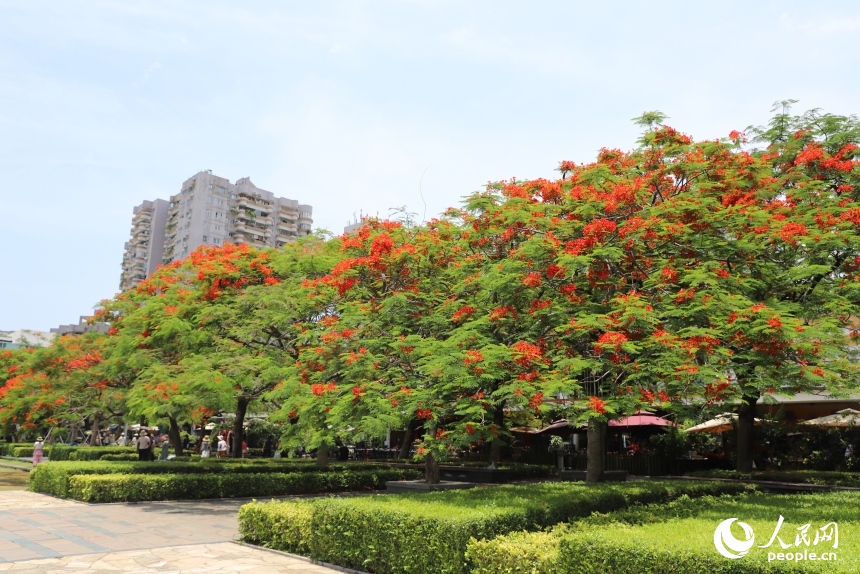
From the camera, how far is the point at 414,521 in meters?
9.22

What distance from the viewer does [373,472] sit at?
73.3ft

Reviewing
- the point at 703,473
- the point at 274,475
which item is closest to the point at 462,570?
the point at 274,475

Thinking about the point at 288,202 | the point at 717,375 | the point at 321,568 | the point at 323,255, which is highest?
the point at 288,202

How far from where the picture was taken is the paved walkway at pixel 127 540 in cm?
1008

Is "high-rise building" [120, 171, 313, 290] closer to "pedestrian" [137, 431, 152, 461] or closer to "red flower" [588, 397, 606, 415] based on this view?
"pedestrian" [137, 431, 152, 461]

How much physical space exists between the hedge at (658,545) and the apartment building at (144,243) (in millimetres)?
105565

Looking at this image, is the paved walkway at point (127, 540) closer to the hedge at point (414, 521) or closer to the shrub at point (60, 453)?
the hedge at point (414, 521)

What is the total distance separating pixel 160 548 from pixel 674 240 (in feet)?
36.1

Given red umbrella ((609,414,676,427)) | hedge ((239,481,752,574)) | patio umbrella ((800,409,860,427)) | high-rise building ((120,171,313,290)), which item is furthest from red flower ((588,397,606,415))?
high-rise building ((120,171,313,290))

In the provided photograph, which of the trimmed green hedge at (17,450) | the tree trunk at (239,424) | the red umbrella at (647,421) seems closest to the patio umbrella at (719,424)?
the red umbrella at (647,421)

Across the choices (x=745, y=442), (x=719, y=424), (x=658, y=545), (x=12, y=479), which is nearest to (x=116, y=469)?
(x=12, y=479)

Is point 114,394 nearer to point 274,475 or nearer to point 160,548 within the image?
point 274,475

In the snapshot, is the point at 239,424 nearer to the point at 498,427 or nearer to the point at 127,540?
the point at 127,540

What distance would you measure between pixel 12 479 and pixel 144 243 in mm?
93376
